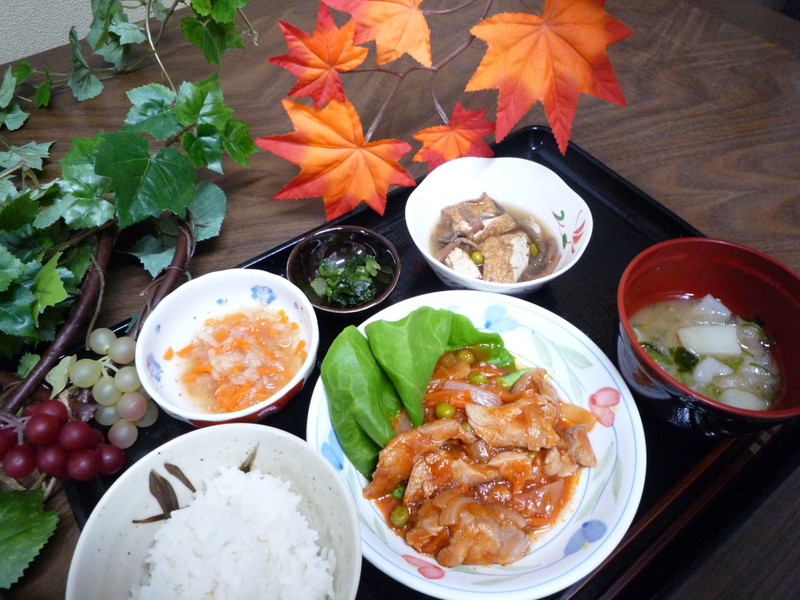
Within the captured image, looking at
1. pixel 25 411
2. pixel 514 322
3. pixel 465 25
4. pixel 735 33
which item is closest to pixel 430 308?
pixel 514 322

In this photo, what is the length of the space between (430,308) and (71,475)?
1137 millimetres

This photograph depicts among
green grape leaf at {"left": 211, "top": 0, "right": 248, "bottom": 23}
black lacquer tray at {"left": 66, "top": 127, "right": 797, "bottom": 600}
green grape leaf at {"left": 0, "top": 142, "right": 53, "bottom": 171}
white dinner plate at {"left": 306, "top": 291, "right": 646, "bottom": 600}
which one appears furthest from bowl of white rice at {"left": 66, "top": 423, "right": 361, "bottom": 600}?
green grape leaf at {"left": 0, "top": 142, "right": 53, "bottom": 171}

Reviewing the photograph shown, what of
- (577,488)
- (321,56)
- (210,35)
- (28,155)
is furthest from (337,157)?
(28,155)

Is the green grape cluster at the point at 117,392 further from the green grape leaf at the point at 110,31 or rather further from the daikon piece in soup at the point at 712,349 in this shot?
the green grape leaf at the point at 110,31

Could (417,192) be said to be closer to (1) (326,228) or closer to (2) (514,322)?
(1) (326,228)

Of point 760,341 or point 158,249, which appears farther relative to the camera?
point 158,249

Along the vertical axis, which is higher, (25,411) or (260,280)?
(260,280)

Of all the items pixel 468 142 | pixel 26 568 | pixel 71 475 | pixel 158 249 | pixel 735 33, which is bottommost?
pixel 26 568

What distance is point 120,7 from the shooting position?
256 centimetres

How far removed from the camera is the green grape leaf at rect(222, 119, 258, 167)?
77.9 inches

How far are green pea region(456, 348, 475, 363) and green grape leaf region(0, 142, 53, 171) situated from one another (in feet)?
6.48

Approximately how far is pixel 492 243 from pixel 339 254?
590 mm

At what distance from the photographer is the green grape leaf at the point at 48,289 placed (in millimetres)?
1640

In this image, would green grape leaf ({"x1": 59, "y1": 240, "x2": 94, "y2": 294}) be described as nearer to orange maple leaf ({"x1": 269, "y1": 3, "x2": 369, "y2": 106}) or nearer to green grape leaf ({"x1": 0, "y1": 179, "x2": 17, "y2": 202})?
green grape leaf ({"x1": 0, "y1": 179, "x2": 17, "y2": 202})
